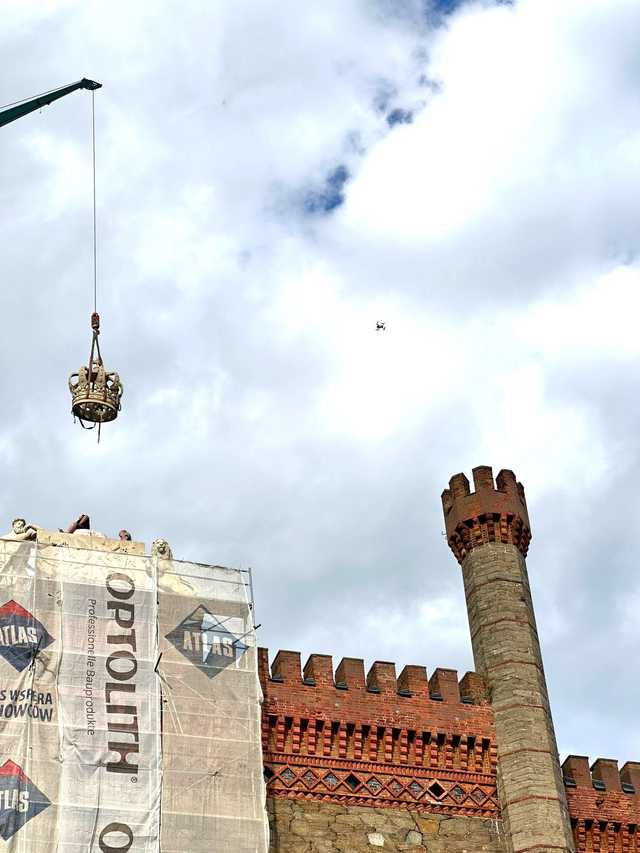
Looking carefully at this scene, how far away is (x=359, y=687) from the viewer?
971 inches

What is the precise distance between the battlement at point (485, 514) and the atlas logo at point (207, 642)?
19.2 ft

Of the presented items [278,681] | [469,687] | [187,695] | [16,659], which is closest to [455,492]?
[469,687]

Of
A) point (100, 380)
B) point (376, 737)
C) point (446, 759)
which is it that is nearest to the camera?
point (376, 737)

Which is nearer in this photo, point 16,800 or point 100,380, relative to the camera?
point 16,800

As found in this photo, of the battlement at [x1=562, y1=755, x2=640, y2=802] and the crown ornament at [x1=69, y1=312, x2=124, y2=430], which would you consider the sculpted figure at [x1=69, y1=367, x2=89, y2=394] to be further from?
the battlement at [x1=562, y1=755, x2=640, y2=802]

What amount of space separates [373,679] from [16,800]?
731 cm

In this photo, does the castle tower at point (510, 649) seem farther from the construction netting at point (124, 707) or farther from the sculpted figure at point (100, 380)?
the sculpted figure at point (100, 380)

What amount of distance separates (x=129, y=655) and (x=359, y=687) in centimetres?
454

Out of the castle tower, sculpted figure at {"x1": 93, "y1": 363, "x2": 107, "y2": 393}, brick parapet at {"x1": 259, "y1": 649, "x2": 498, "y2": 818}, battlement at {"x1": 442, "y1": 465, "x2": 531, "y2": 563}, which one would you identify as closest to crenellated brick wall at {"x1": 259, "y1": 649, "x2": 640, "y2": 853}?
brick parapet at {"x1": 259, "y1": 649, "x2": 498, "y2": 818}

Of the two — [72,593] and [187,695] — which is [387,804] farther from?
[72,593]

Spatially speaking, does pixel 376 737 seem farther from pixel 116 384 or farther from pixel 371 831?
pixel 116 384

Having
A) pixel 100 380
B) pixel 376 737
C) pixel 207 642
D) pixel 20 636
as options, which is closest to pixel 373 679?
pixel 376 737

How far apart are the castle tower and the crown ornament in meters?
6.81

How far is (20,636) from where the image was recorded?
848 inches
